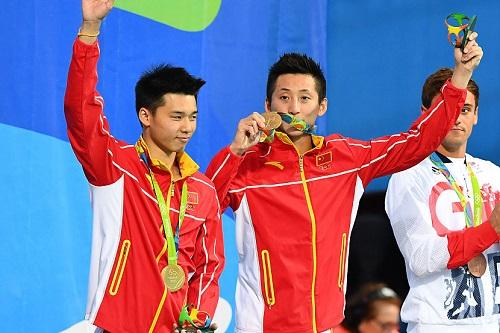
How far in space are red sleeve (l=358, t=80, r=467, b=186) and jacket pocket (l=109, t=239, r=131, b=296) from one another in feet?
3.10

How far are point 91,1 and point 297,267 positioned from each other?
1161mm

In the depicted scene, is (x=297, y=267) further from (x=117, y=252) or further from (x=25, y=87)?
(x=25, y=87)

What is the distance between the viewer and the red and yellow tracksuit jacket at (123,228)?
3.05 meters

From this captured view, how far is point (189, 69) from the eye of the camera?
4809 mm

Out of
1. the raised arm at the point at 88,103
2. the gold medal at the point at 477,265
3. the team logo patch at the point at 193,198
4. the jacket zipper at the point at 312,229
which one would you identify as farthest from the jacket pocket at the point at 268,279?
the gold medal at the point at 477,265

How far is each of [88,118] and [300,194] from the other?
882mm

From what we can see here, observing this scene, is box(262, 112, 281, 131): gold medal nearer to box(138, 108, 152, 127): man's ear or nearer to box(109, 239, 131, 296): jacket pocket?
box(138, 108, 152, 127): man's ear

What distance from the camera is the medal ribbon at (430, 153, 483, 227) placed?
12.7ft

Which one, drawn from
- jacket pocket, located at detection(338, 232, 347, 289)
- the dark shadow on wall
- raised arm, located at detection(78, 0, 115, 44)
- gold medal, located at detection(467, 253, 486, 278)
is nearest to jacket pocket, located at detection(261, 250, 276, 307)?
jacket pocket, located at detection(338, 232, 347, 289)

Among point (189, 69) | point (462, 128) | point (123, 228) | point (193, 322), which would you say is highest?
point (189, 69)

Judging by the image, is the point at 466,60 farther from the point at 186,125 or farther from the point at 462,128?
the point at 186,125

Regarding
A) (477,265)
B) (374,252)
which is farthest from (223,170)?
(374,252)

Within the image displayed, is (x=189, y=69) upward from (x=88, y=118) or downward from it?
upward

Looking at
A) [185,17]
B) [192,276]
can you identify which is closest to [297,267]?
[192,276]
